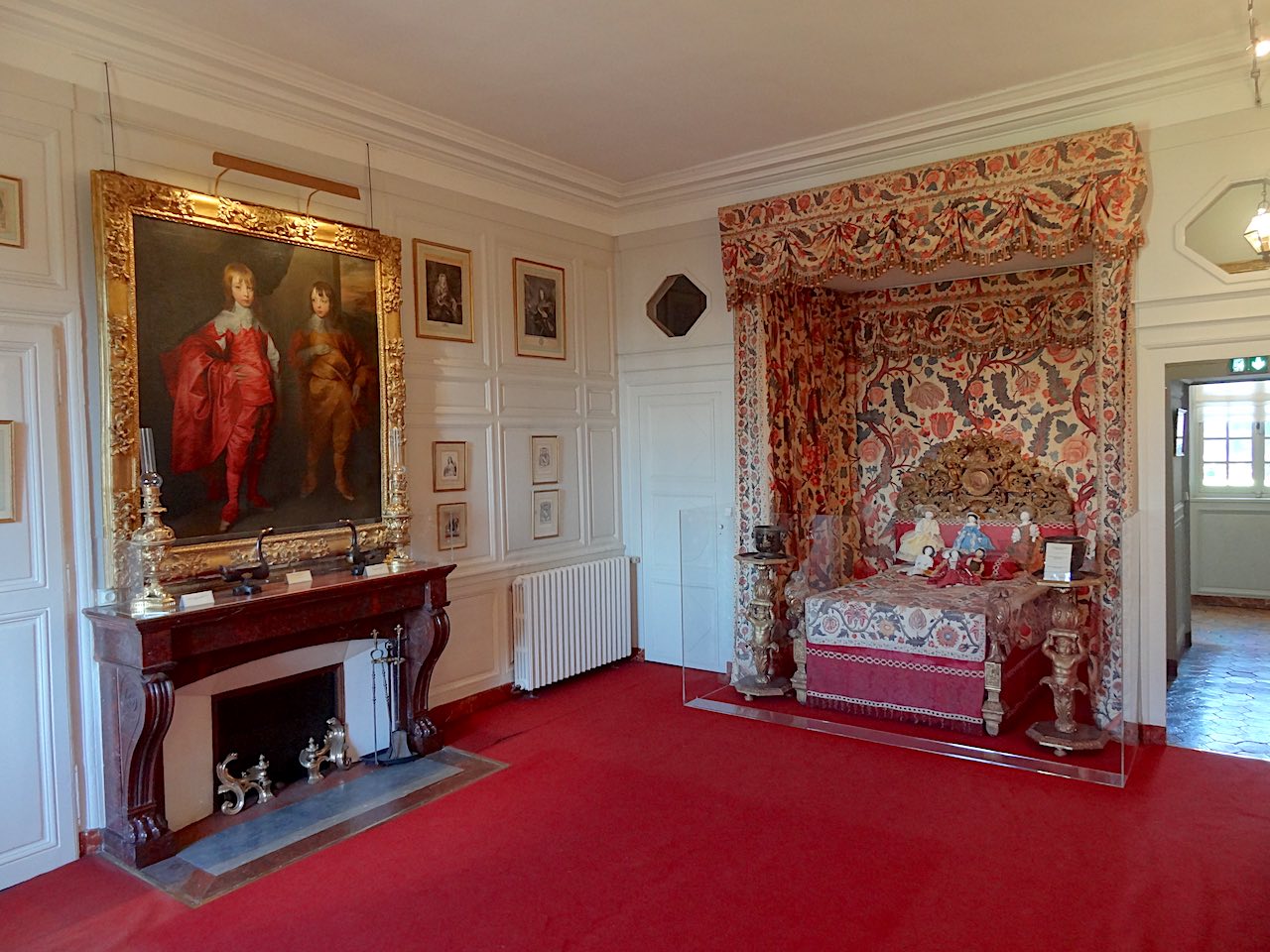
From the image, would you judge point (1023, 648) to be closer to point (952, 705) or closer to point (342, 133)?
point (952, 705)

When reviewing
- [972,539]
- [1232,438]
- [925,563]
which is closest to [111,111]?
[925,563]

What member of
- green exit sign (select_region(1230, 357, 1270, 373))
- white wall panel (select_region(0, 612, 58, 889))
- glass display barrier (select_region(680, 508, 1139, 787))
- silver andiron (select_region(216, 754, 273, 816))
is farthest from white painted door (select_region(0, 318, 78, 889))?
green exit sign (select_region(1230, 357, 1270, 373))

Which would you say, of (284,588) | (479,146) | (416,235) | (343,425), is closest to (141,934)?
(284,588)

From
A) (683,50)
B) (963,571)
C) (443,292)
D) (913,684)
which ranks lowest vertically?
(913,684)

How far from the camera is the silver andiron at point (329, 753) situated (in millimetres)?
4191

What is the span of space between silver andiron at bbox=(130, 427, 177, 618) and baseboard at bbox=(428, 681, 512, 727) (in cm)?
180

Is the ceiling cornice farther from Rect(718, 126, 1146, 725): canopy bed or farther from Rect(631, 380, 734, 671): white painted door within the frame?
Rect(631, 380, 734, 671): white painted door

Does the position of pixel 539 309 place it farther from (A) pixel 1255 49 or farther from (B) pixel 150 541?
(A) pixel 1255 49

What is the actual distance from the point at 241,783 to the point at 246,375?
1.89 metres

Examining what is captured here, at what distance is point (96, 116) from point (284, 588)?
216 centimetres

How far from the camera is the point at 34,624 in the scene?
3389 millimetres

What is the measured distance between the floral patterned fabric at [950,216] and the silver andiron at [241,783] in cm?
384

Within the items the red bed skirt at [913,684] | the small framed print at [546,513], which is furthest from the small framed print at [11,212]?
the red bed skirt at [913,684]

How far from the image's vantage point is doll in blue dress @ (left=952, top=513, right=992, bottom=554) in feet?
18.3
